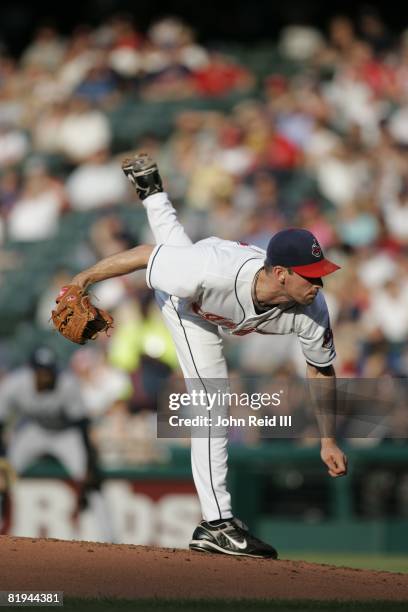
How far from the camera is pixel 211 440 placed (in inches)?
229

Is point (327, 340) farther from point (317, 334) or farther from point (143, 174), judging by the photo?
point (143, 174)

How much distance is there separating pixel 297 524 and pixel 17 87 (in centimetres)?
841

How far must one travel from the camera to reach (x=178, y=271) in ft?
17.8

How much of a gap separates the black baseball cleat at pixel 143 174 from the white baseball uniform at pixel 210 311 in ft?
0.14

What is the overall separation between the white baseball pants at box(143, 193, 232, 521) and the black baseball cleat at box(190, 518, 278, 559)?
0.17 ft

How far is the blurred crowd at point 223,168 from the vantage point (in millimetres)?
10430

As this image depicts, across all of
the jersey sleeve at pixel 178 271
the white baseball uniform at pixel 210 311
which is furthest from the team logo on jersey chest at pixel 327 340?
the jersey sleeve at pixel 178 271

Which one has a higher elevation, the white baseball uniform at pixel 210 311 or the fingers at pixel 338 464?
the white baseball uniform at pixel 210 311

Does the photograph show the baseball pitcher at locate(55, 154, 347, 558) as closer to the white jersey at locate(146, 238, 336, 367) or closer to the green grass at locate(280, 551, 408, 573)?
the white jersey at locate(146, 238, 336, 367)

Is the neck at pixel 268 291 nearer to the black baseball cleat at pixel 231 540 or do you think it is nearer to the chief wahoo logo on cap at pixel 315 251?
the chief wahoo logo on cap at pixel 315 251

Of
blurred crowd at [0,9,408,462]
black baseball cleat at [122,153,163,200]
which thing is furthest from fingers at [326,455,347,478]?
blurred crowd at [0,9,408,462]

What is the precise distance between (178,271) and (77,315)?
0.53 metres

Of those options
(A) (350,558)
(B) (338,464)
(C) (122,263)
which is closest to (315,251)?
(C) (122,263)

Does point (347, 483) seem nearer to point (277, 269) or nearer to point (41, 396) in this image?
point (41, 396)
